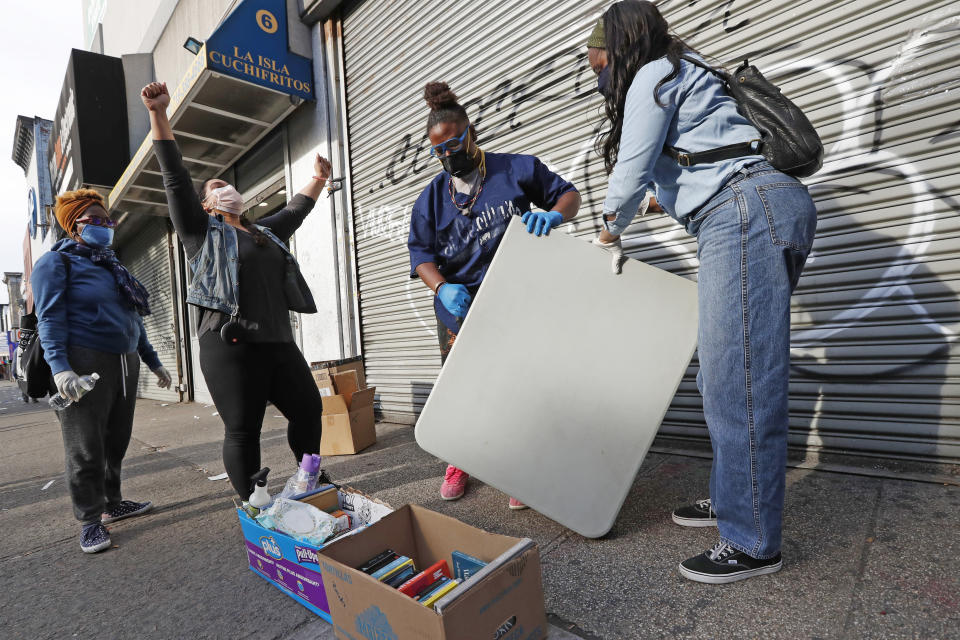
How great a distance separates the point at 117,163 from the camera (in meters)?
8.14

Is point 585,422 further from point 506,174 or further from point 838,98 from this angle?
point 838,98

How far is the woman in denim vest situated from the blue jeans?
70.9 inches

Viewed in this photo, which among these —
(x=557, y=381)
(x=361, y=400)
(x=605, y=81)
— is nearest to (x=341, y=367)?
(x=361, y=400)

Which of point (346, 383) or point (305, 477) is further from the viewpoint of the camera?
point (346, 383)

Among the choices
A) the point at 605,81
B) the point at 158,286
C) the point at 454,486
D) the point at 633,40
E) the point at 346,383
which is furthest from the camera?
the point at 158,286

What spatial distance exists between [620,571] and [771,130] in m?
1.41

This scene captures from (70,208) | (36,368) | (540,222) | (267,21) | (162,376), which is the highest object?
(267,21)

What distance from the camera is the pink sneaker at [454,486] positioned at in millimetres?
2355

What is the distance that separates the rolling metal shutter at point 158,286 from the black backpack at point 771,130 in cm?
999

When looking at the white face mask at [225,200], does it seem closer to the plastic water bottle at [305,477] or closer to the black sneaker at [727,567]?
the plastic water bottle at [305,477]

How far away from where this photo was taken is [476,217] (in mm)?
2158

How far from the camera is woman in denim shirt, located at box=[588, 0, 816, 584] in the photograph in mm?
1366

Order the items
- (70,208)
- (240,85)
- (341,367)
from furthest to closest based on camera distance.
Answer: (240,85)
(341,367)
(70,208)

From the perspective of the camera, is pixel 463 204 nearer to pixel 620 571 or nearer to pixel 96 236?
pixel 620 571
